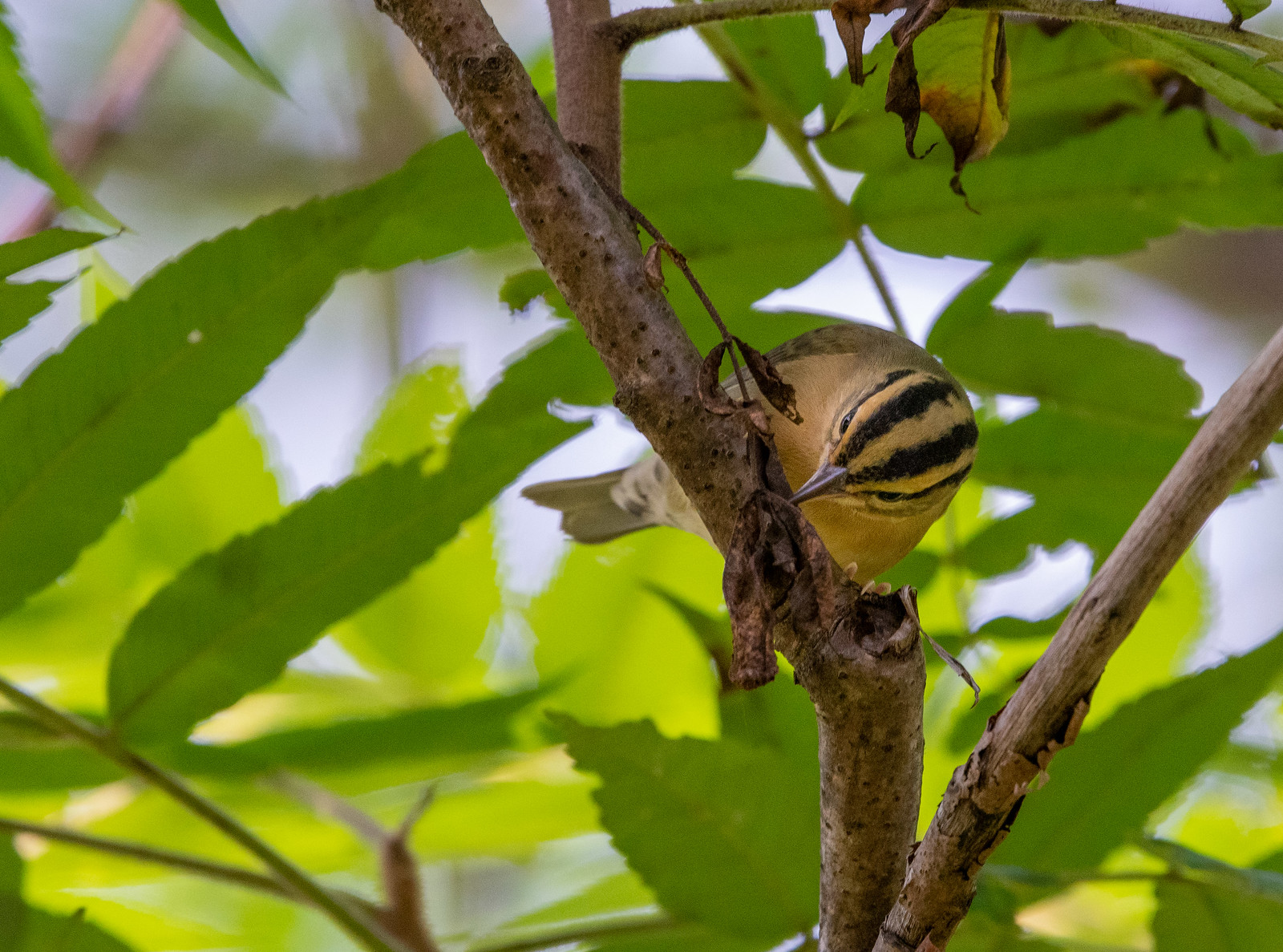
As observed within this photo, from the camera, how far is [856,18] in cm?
60

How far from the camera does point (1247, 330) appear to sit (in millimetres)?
3123

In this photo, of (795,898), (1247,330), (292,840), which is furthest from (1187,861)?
(1247,330)

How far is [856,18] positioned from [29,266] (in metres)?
0.57

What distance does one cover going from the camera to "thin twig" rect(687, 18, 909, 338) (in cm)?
108

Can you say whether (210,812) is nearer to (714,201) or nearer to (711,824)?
(711,824)

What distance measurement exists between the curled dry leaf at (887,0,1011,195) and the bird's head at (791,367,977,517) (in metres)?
0.33

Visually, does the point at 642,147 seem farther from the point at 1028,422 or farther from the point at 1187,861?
the point at 1187,861

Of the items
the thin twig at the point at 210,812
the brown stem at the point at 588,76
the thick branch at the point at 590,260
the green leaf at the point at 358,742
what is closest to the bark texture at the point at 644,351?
the thick branch at the point at 590,260

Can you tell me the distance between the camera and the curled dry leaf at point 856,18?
0.59 metres

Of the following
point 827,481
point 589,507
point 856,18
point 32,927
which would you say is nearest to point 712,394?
point 856,18

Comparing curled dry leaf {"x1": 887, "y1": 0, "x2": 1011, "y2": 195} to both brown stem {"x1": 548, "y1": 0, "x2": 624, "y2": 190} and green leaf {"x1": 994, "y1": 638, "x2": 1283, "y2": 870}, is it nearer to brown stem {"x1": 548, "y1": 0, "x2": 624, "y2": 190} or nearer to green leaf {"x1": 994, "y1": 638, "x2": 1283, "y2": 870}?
brown stem {"x1": 548, "y1": 0, "x2": 624, "y2": 190}

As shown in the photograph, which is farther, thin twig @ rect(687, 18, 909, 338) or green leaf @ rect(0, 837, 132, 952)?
thin twig @ rect(687, 18, 909, 338)

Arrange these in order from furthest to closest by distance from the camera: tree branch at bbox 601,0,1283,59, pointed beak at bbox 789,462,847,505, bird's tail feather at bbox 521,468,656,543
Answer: bird's tail feather at bbox 521,468,656,543
pointed beak at bbox 789,462,847,505
tree branch at bbox 601,0,1283,59

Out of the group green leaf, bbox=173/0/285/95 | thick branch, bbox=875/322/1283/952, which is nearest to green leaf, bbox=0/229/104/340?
green leaf, bbox=173/0/285/95
